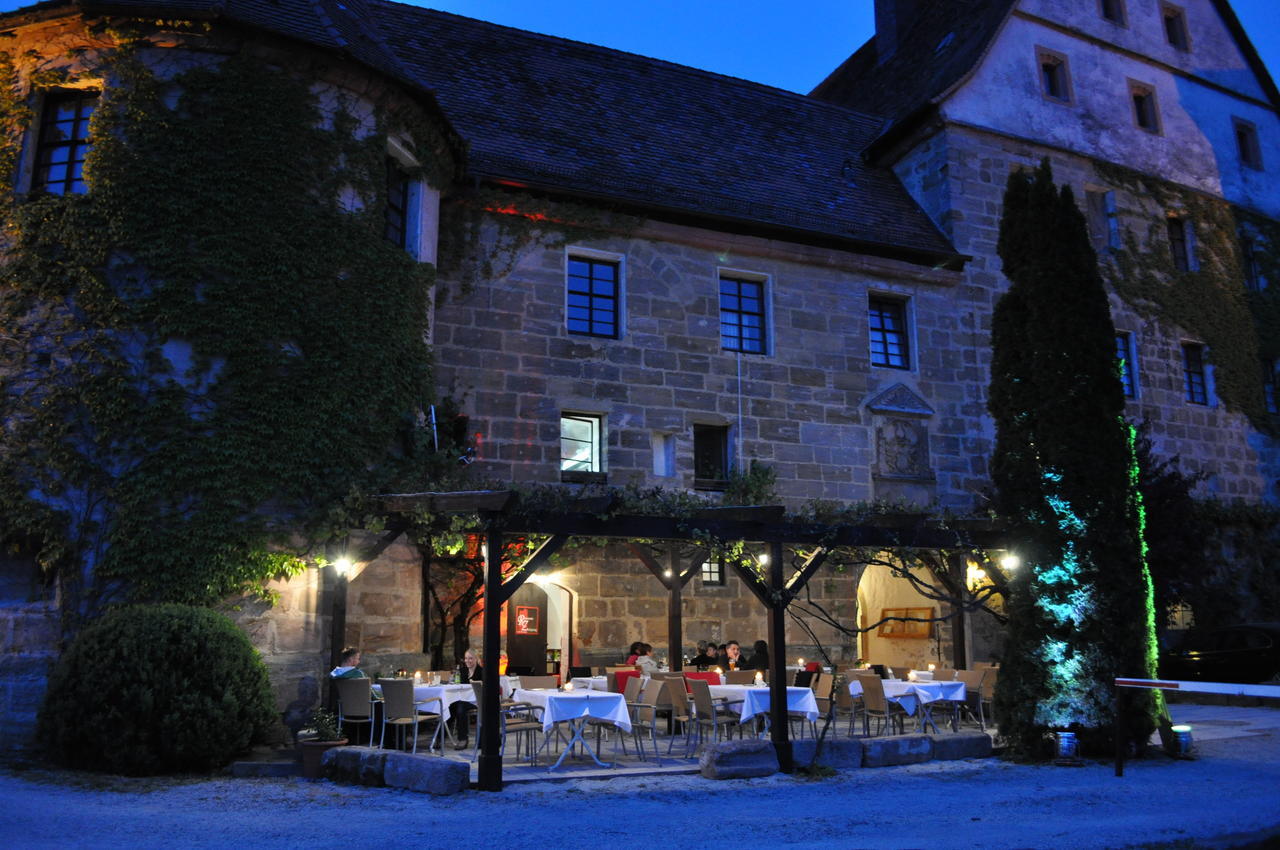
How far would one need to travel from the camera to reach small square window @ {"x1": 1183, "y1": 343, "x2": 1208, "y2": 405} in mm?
19531

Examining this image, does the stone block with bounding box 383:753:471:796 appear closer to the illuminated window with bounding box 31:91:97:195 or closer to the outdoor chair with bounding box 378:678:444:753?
the outdoor chair with bounding box 378:678:444:753

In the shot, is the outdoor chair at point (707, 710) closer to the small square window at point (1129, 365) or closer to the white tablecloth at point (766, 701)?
the white tablecloth at point (766, 701)

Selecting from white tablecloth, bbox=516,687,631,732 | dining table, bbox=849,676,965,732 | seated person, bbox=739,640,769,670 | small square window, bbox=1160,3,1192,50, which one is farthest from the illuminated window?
small square window, bbox=1160,3,1192,50

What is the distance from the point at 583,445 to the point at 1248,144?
16321 mm

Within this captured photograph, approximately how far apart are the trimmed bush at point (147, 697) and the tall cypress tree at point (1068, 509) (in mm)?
7509

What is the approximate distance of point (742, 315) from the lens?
52.2 ft

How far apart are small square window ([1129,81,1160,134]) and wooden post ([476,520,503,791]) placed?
16871mm

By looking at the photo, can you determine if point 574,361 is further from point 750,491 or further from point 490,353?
point 750,491

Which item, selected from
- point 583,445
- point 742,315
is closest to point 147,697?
point 583,445

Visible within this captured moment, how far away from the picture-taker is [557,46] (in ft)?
62.4

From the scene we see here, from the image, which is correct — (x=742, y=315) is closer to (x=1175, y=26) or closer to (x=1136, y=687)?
(x=1136, y=687)

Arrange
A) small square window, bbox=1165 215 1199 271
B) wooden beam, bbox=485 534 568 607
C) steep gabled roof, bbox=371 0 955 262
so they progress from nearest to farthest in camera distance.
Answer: wooden beam, bbox=485 534 568 607
steep gabled roof, bbox=371 0 955 262
small square window, bbox=1165 215 1199 271

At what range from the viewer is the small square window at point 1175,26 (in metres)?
21.2

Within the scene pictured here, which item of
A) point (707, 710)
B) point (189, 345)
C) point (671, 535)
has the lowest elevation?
point (707, 710)
